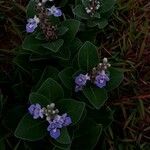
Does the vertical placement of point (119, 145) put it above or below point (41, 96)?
below

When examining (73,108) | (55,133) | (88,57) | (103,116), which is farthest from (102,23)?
(55,133)

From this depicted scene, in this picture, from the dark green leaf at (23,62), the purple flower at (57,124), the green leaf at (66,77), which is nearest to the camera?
the purple flower at (57,124)

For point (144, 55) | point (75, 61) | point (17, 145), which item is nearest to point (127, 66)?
point (144, 55)

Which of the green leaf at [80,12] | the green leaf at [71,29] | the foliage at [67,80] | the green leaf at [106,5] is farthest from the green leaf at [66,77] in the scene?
the green leaf at [106,5]

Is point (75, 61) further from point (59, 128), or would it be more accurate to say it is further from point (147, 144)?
point (147, 144)

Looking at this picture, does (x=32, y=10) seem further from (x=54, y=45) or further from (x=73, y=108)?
(x=73, y=108)

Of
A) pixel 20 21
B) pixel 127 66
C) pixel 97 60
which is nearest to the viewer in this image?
pixel 97 60

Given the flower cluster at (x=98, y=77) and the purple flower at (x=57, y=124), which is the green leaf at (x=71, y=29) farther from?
the purple flower at (x=57, y=124)
